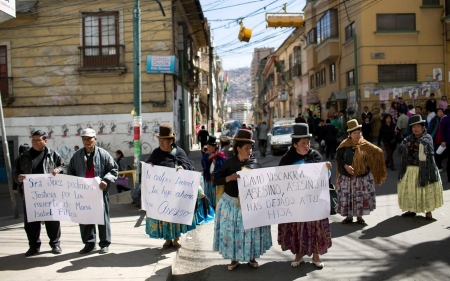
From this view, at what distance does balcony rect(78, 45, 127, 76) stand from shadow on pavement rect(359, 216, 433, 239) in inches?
606

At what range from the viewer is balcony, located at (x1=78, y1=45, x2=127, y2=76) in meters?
21.8

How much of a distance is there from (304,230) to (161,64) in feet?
53.3

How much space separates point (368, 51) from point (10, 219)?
1912 cm

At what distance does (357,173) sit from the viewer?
8.53 meters

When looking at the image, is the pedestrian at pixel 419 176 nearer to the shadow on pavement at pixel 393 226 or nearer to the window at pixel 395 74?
the shadow on pavement at pixel 393 226

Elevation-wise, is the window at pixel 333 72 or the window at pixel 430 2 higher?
the window at pixel 430 2

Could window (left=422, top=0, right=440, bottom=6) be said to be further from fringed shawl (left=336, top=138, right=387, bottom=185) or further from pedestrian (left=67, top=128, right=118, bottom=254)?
pedestrian (left=67, top=128, right=118, bottom=254)

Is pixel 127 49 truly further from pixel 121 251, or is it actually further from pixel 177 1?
pixel 121 251

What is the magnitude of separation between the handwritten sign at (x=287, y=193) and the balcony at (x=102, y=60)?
54.6ft

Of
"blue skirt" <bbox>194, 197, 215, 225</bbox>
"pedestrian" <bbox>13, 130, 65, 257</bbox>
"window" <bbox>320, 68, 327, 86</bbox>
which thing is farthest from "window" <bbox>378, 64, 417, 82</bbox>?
"pedestrian" <bbox>13, 130, 65, 257</bbox>

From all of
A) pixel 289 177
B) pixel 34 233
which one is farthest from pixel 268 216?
pixel 34 233

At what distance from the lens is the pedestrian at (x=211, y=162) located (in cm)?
912

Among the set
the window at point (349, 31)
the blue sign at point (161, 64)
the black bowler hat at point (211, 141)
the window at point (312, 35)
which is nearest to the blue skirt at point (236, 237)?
the black bowler hat at point (211, 141)

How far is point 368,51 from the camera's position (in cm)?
2503
